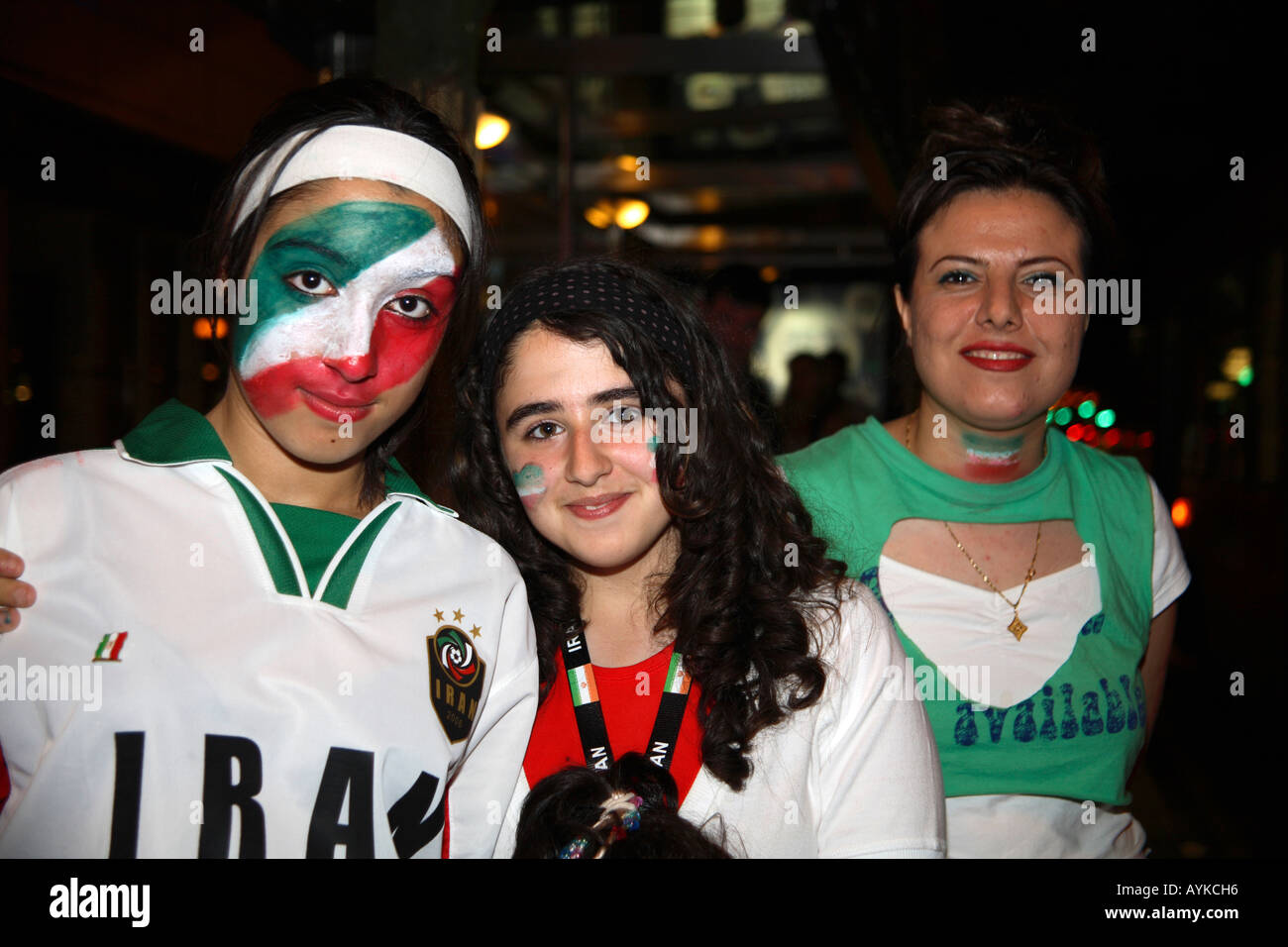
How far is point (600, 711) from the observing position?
1.76 meters

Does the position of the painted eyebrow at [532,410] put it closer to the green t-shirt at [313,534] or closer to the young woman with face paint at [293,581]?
the young woman with face paint at [293,581]

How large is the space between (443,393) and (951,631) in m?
1.25

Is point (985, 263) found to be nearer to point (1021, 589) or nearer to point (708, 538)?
point (1021, 589)

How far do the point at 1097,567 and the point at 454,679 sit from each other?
57.3 inches

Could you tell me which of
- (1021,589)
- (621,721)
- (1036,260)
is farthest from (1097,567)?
(621,721)

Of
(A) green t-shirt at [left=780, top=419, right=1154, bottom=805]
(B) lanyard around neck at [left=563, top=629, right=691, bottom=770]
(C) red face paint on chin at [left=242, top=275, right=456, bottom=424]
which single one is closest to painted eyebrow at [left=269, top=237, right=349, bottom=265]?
(C) red face paint on chin at [left=242, top=275, right=456, bottom=424]

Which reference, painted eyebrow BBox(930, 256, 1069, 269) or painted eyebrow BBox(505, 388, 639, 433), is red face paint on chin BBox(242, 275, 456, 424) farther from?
painted eyebrow BBox(930, 256, 1069, 269)

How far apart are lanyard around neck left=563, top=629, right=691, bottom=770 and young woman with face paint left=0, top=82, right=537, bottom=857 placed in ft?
0.30

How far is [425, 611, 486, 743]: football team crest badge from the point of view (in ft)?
5.21

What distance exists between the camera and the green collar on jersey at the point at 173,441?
1.52 meters

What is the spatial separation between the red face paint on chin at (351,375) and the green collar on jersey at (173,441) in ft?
0.32

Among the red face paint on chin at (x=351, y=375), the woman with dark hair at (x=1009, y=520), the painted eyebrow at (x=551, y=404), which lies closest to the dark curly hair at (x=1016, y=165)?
the woman with dark hair at (x=1009, y=520)

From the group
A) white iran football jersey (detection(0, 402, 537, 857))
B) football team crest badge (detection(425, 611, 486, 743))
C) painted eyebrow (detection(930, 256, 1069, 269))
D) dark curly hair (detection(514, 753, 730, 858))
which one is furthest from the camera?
painted eyebrow (detection(930, 256, 1069, 269))
